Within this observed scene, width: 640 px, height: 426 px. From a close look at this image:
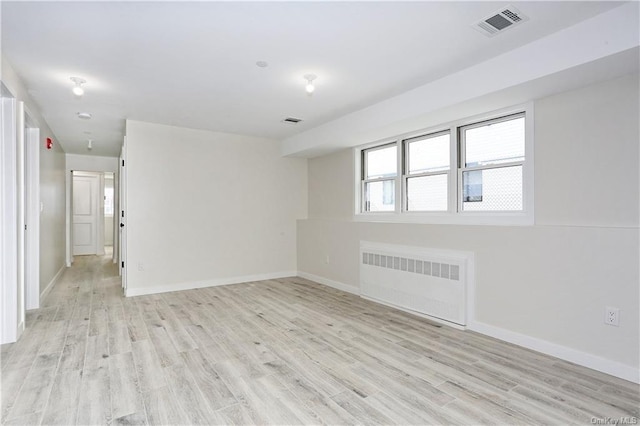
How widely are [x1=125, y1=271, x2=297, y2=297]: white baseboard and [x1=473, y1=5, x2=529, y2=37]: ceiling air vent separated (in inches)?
192

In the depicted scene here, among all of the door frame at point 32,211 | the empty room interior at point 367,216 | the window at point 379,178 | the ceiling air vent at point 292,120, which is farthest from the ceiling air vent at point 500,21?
the door frame at point 32,211

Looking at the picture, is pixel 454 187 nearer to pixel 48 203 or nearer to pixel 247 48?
pixel 247 48

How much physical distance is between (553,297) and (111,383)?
3.49 meters

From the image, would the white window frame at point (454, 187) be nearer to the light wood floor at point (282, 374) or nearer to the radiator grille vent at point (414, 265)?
the radiator grille vent at point (414, 265)

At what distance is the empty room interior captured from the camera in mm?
2230

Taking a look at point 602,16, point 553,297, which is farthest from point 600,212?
point 602,16

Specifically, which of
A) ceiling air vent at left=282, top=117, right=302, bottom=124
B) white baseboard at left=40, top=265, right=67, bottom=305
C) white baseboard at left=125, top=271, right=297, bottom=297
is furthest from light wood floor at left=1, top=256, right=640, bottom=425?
ceiling air vent at left=282, top=117, right=302, bottom=124

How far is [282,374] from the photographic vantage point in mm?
2545

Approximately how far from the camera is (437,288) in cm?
382

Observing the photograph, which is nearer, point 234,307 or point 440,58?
point 440,58

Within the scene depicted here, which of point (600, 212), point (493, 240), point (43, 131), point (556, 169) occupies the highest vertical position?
point (43, 131)

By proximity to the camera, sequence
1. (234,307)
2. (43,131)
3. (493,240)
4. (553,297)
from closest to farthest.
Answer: (553,297), (493,240), (234,307), (43,131)

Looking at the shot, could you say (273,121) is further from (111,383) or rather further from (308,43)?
(111,383)

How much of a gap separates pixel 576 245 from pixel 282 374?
2.54 metres
